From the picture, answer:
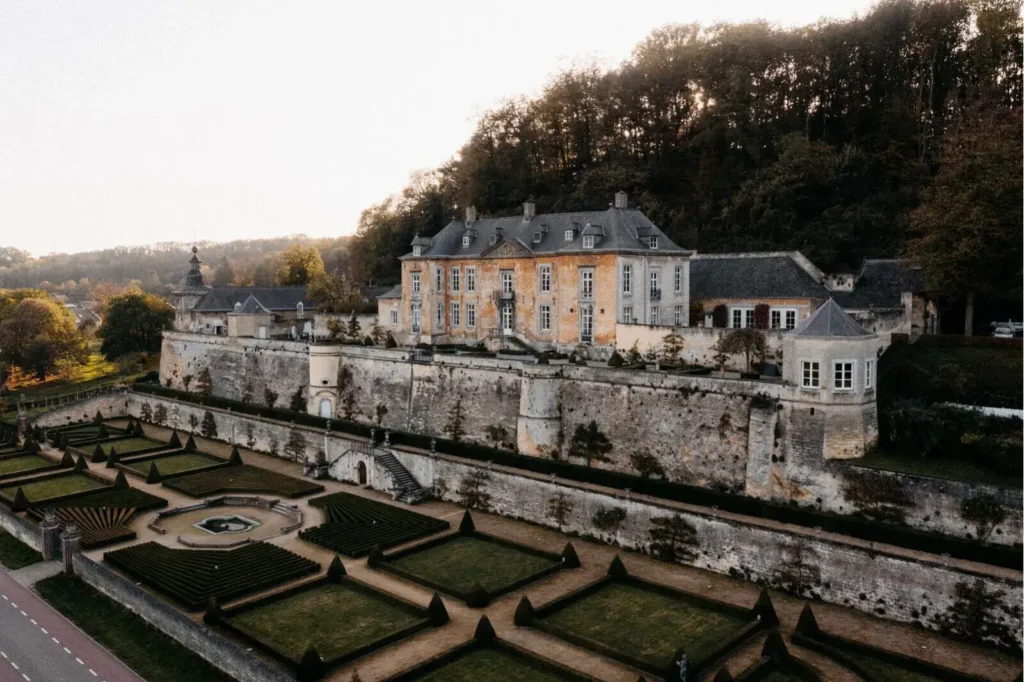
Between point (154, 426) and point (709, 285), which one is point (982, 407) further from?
point (154, 426)

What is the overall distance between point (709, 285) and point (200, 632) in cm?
2651

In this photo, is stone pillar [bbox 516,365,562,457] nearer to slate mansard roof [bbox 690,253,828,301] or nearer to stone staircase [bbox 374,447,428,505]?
stone staircase [bbox 374,447,428,505]

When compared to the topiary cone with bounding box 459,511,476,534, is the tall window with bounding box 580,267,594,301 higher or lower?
higher

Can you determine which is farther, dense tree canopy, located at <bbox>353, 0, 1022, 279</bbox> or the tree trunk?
dense tree canopy, located at <bbox>353, 0, 1022, 279</bbox>

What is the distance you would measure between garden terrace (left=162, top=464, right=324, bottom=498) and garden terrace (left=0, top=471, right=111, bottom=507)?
3267 mm

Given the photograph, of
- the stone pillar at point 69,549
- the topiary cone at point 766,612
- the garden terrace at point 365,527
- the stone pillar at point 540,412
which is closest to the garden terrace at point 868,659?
the topiary cone at point 766,612

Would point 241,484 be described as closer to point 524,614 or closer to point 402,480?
point 402,480

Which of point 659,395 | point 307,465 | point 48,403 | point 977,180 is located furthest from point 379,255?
point 977,180

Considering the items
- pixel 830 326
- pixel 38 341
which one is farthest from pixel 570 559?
pixel 38 341

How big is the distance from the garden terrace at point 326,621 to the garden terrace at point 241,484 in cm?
969

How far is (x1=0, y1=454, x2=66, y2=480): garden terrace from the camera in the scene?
115ft

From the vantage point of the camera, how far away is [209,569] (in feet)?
78.6

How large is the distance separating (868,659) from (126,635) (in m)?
18.5

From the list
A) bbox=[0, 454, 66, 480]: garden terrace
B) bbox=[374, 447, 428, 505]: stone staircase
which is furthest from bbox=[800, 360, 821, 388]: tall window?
bbox=[0, 454, 66, 480]: garden terrace
